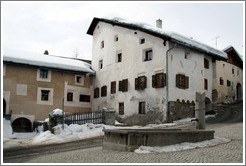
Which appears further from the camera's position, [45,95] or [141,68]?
[45,95]

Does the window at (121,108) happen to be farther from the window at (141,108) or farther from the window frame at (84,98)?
the window frame at (84,98)

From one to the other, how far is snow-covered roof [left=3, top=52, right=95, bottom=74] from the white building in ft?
7.31

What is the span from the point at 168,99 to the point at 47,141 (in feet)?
32.8

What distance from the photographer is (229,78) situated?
32.3 meters

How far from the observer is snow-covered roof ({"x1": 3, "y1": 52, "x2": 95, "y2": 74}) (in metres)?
25.8

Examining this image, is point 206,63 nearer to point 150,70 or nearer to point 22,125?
point 150,70

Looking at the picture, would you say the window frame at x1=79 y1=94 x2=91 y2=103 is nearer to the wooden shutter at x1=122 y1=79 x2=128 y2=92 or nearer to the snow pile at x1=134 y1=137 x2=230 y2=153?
the wooden shutter at x1=122 y1=79 x2=128 y2=92

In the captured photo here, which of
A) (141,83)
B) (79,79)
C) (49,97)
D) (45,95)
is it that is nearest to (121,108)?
(141,83)

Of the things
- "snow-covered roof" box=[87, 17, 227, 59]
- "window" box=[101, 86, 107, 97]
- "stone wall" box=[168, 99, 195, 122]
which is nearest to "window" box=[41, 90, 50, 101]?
"window" box=[101, 86, 107, 97]

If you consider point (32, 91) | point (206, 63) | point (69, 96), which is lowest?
point (69, 96)

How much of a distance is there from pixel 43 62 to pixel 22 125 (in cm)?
612

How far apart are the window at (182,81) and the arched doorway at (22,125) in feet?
45.2

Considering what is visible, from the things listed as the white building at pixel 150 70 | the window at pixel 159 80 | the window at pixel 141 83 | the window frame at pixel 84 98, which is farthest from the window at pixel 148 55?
the window frame at pixel 84 98

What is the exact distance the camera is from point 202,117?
12367 mm
